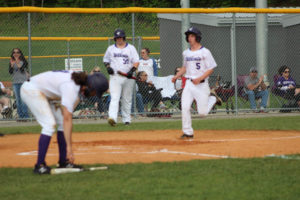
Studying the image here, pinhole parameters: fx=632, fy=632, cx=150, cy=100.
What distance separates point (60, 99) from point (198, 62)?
3.91 metres

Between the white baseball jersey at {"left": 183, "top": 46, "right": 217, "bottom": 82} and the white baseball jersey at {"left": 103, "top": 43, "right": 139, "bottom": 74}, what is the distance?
111 inches

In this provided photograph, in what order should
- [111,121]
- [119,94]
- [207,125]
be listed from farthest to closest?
1. [207,125]
2. [119,94]
3. [111,121]

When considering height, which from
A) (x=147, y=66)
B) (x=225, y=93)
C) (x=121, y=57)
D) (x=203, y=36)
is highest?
(x=203, y=36)

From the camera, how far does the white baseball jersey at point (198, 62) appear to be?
38.4 ft

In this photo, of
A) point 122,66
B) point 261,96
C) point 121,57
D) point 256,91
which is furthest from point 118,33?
point 261,96

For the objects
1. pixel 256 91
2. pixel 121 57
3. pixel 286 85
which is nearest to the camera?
pixel 121 57

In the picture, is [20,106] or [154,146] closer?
[154,146]

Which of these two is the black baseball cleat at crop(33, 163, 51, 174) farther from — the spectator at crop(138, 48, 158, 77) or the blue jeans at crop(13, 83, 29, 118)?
the spectator at crop(138, 48, 158, 77)

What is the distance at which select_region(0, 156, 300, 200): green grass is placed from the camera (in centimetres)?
688

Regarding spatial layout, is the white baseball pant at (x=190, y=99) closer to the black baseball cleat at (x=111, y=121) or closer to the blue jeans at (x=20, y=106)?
the black baseball cleat at (x=111, y=121)

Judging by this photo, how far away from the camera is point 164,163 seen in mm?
8922

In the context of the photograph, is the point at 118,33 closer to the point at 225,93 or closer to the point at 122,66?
the point at 122,66

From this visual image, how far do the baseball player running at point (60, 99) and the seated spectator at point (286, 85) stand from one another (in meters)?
9.52

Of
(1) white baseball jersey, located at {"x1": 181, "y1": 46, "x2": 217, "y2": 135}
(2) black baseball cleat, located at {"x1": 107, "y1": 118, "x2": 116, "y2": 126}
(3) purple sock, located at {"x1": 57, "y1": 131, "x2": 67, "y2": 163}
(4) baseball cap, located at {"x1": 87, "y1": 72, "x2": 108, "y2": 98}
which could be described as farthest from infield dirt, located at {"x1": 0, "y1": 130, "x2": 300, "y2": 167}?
(4) baseball cap, located at {"x1": 87, "y1": 72, "x2": 108, "y2": 98}
